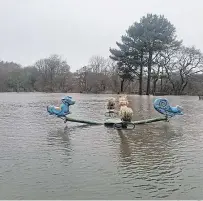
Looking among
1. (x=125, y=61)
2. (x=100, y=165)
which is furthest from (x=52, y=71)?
(x=100, y=165)

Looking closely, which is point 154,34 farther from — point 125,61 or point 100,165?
point 100,165

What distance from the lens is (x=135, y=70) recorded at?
49625 mm

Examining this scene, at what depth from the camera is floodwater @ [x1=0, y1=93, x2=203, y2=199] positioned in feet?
16.7

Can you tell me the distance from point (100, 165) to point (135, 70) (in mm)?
43658

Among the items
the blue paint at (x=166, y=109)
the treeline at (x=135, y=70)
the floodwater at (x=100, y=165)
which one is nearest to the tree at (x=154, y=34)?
the treeline at (x=135, y=70)

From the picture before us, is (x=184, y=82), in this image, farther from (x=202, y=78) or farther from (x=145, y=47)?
(x=145, y=47)

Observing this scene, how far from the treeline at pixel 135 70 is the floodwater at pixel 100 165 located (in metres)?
37.6

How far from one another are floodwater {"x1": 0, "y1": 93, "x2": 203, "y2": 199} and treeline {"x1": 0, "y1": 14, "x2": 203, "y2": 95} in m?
37.6

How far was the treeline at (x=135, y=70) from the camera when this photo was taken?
4738cm

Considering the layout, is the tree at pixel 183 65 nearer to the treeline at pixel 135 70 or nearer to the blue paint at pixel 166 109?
the treeline at pixel 135 70

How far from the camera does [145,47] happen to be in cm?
4647

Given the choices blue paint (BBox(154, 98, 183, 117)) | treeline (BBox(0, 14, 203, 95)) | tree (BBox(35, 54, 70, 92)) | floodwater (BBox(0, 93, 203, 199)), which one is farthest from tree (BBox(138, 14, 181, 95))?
floodwater (BBox(0, 93, 203, 199))

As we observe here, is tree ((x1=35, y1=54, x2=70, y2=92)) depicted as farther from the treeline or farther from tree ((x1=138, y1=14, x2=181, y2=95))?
tree ((x1=138, y1=14, x2=181, y2=95))

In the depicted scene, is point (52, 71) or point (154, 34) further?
point (52, 71)
